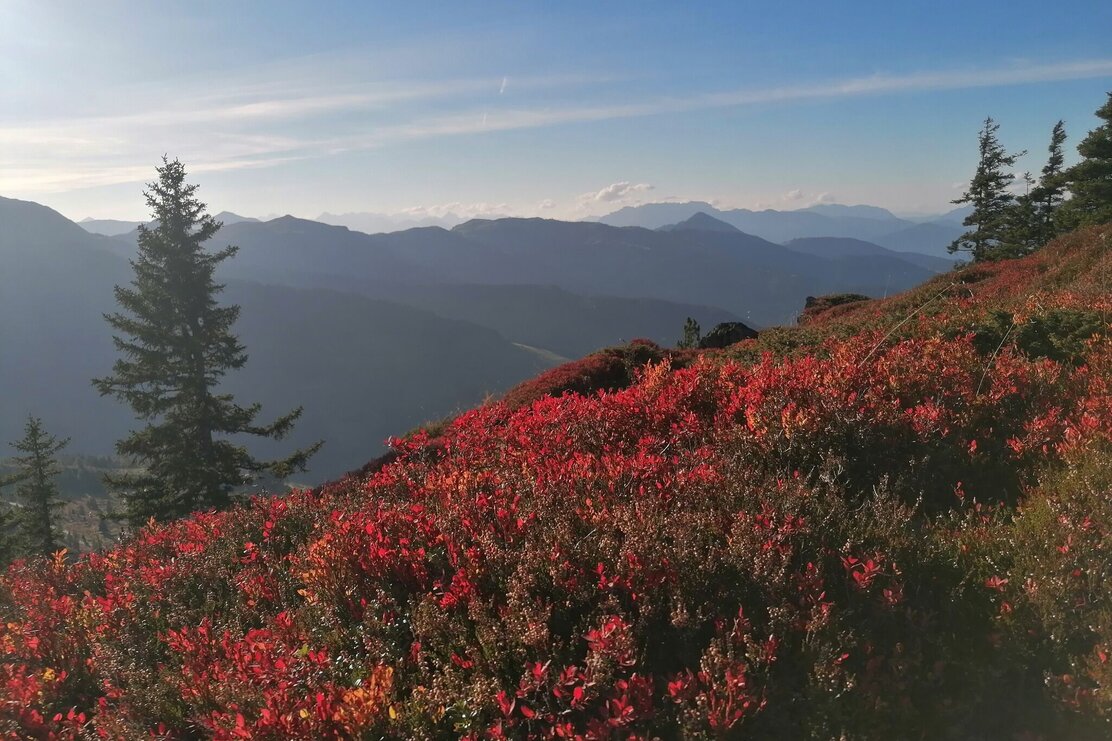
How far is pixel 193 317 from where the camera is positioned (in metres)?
23.2

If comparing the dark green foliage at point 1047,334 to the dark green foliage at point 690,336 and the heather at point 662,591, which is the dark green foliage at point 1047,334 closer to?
the heather at point 662,591

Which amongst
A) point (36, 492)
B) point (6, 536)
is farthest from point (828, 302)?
point (6, 536)

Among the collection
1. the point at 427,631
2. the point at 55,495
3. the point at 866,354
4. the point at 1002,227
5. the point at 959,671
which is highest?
the point at 1002,227

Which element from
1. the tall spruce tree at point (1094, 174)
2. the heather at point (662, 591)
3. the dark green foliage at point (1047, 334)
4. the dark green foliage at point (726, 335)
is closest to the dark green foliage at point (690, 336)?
the dark green foliage at point (726, 335)

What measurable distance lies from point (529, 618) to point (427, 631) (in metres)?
0.63

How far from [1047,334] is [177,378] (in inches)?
978

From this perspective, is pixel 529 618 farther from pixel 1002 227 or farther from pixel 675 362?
pixel 1002 227

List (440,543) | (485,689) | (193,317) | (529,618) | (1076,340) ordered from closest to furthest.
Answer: (485,689) → (529,618) → (440,543) → (1076,340) → (193,317)

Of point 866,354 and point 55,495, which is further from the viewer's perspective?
point 55,495

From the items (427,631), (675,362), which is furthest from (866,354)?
(675,362)

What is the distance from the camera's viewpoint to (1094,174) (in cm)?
3444

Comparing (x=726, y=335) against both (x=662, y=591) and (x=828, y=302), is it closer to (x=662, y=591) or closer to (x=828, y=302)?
(x=828, y=302)

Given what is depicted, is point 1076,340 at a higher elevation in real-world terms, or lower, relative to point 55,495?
higher

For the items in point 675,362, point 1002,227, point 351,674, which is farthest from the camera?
point 1002,227
